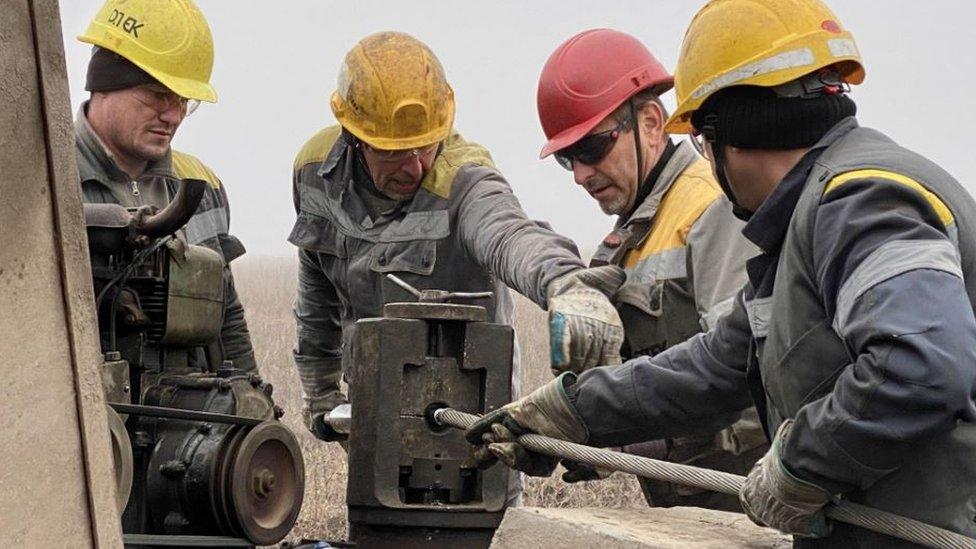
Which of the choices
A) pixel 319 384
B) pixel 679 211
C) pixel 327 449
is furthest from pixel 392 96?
pixel 327 449

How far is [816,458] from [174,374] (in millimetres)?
2108

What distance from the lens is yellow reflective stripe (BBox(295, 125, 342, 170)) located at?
4961 millimetres

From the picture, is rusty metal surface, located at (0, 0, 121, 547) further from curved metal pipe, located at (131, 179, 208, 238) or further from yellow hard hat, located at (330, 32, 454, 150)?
yellow hard hat, located at (330, 32, 454, 150)

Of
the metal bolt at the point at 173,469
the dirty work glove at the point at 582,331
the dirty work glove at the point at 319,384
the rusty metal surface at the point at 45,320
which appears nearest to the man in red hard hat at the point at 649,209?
the dirty work glove at the point at 582,331

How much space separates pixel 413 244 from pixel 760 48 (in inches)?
84.4

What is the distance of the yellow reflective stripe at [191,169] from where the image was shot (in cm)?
480

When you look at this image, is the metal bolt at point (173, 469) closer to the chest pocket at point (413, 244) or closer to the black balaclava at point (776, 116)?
the chest pocket at point (413, 244)

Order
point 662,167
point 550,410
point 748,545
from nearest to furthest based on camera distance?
point 748,545, point 550,410, point 662,167

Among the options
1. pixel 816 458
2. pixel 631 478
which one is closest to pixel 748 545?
pixel 816 458

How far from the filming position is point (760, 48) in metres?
2.62

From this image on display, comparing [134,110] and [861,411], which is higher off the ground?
[134,110]

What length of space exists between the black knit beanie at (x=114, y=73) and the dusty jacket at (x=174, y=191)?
0.39ft

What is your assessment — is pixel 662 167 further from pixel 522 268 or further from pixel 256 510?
pixel 256 510

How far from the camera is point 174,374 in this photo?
3.83 m
